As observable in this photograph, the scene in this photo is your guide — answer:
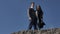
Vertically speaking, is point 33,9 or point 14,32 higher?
point 33,9

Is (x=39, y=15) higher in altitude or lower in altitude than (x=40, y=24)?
higher

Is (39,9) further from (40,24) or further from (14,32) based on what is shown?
(14,32)

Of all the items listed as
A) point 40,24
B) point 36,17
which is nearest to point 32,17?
point 36,17

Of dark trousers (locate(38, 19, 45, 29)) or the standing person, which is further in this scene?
the standing person

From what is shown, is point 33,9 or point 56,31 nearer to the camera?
point 56,31

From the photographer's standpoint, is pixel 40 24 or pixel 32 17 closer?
pixel 40 24

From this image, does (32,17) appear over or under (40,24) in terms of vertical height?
over

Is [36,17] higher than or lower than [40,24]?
higher

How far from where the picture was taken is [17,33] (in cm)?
1027

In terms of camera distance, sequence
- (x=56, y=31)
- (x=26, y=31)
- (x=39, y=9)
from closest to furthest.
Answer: (x=56, y=31)
(x=26, y=31)
(x=39, y=9)

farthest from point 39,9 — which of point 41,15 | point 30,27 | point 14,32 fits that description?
point 14,32

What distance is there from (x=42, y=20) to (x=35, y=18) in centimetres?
38

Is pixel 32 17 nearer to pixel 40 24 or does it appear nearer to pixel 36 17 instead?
pixel 36 17

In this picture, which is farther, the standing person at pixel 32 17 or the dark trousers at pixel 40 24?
the standing person at pixel 32 17
